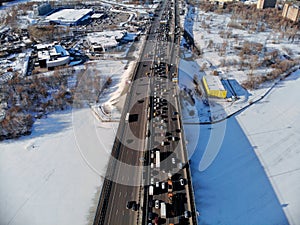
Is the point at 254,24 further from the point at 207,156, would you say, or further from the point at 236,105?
the point at 207,156

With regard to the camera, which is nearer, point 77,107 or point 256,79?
point 77,107

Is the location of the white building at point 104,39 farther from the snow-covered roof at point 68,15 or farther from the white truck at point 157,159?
the white truck at point 157,159

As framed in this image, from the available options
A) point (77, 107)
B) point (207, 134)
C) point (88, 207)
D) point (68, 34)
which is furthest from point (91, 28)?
point (88, 207)

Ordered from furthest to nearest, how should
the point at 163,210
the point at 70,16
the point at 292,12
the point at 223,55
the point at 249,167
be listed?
1. the point at 70,16
2. the point at 292,12
3. the point at 223,55
4. the point at 249,167
5. the point at 163,210

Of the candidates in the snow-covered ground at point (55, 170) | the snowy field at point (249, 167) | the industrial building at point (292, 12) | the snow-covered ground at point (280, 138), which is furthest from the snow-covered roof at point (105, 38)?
the industrial building at point (292, 12)

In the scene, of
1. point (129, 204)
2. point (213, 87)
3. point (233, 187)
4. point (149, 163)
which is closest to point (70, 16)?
point (213, 87)

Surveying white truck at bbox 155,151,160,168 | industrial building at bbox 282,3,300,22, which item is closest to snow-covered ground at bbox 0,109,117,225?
white truck at bbox 155,151,160,168

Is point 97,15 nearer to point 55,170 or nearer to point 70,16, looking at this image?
point 70,16
